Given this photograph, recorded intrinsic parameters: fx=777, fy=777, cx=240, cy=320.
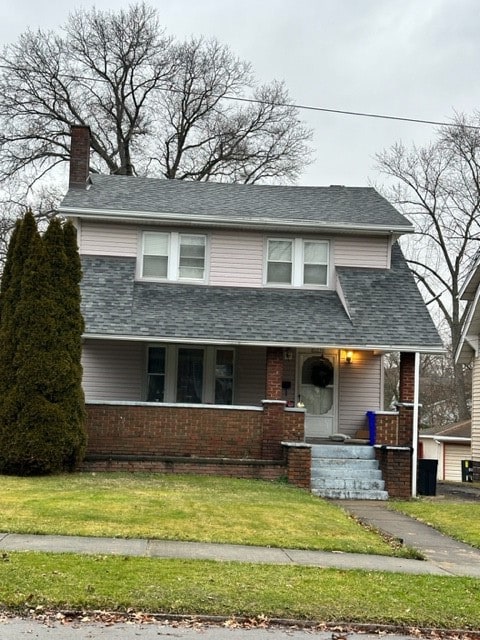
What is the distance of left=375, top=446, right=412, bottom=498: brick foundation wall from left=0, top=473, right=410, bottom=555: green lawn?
2.30 meters

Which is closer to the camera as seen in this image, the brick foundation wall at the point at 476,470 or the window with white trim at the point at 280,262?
the window with white trim at the point at 280,262

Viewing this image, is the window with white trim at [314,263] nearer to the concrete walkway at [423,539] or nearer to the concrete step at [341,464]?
the concrete step at [341,464]

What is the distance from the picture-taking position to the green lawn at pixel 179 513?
9547mm

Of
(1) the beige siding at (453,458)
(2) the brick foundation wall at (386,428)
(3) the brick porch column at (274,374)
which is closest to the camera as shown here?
(3) the brick porch column at (274,374)

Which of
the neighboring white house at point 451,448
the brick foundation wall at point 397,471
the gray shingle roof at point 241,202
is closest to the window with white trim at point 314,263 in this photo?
the gray shingle roof at point 241,202

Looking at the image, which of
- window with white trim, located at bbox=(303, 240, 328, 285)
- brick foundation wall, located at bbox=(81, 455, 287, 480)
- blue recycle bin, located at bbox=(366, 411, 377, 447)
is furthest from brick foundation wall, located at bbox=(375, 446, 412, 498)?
window with white trim, located at bbox=(303, 240, 328, 285)

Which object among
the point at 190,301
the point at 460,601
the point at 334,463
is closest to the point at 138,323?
the point at 190,301

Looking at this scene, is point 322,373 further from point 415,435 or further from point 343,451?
point 415,435

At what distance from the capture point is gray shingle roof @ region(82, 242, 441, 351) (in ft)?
54.5

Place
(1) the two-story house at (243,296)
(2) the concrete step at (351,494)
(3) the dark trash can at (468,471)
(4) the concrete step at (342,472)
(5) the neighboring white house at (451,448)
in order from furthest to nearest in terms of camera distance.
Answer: (5) the neighboring white house at (451,448), (3) the dark trash can at (468,471), (1) the two-story house at (243,296), (4) the concrete step at (342,472), (2) the concrete step at (351,494)

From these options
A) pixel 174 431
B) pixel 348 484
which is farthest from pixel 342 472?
pixel 174 431

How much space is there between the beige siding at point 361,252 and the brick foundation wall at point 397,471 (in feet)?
16.5

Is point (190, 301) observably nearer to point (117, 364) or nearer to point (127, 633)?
point (117, 364)

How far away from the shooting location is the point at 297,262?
62.0ft
